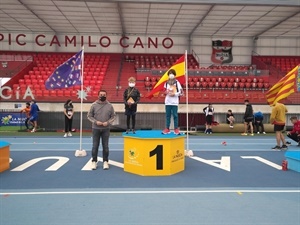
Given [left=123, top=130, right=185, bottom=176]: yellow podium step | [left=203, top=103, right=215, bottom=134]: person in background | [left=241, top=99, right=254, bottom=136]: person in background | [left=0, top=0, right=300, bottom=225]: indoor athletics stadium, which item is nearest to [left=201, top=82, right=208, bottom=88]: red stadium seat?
[left=0, top=0, right=300, bottom=225]: indoor athletics stadium

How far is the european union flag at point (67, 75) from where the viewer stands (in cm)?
969

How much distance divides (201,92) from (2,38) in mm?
22036

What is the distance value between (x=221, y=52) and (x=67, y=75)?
24.8m

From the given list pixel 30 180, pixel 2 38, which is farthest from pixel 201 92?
pixel 2 38

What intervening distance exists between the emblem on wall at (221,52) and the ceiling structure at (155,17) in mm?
924

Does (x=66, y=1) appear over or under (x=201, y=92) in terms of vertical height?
over

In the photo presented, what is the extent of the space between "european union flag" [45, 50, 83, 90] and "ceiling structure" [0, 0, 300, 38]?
11738 mm

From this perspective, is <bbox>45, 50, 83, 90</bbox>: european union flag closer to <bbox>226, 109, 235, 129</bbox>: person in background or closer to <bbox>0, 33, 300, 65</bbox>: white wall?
<bbox>226, 109, 235, 129</bbox>: person in background

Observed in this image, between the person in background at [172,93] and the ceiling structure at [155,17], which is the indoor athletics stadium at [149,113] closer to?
the person in background at [172,93]

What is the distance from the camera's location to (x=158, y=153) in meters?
7.16

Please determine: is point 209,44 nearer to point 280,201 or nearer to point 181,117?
point 181,117

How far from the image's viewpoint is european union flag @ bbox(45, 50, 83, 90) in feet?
31.8

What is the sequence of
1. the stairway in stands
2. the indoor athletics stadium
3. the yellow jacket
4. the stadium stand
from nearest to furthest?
the indoor athletics stadium < the yellow jacket < the stairway in stands < the stadium stand

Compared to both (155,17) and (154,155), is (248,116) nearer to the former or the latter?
(154,155)
